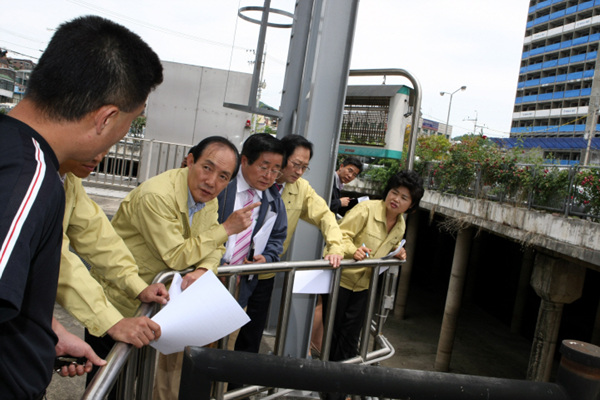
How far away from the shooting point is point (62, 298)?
1.72 meters

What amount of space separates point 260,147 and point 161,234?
3.04ft

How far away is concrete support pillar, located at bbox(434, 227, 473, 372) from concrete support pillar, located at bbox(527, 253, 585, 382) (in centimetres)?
284

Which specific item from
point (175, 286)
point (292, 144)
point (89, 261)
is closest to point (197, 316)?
point (175, 286)

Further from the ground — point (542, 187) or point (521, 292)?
point (542, 187)

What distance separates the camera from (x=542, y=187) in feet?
32.0

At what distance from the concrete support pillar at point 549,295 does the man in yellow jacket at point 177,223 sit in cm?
964

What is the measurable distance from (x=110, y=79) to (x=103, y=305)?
89 centimetres

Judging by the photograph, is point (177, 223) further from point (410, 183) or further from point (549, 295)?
point (549, 295)

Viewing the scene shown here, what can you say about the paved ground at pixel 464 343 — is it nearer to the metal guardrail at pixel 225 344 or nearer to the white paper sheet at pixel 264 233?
the metal guardrail at pixel 225 344

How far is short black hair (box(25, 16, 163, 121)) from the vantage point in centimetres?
106

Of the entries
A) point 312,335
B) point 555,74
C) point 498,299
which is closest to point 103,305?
point 312,335

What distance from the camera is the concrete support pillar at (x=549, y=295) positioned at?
10508 millimetres

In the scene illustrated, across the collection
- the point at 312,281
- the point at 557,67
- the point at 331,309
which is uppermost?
the point at 557,67

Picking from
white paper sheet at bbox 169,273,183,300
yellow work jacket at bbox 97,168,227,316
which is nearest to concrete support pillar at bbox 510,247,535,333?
yellow work jacket at bbox 97,168,227,316
